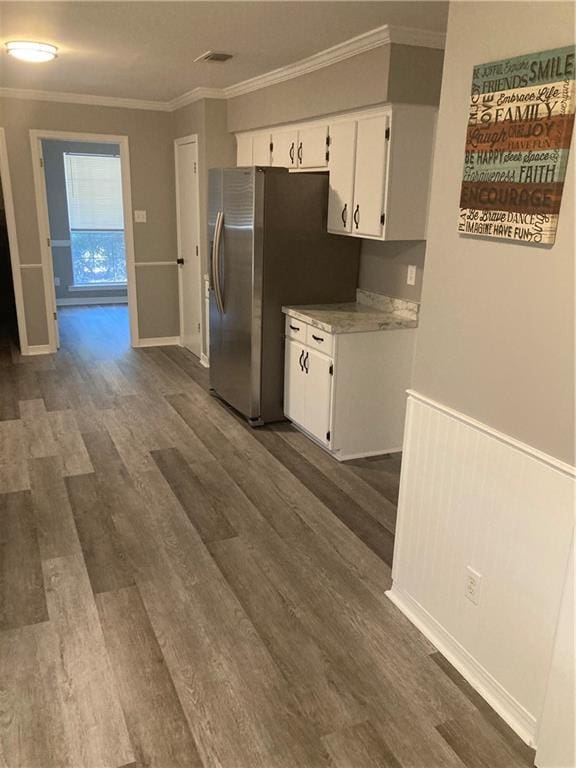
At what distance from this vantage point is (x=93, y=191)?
28.5 ft

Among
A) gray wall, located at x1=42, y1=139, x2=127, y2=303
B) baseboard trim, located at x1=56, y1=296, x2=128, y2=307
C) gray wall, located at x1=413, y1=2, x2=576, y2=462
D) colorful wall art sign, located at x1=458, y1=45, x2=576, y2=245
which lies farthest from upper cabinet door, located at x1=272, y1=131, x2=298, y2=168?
baseboard trim, located at x1=56, y1=296, x2=128, y2=307

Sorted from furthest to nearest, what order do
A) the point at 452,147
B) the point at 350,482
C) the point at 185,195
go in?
the point at 185,195, the point at 350,482, the point at 452,147

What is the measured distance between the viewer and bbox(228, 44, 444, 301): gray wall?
3299 millimetres

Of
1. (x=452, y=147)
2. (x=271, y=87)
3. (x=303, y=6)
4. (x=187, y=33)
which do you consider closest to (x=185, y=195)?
(x=271, y=87)

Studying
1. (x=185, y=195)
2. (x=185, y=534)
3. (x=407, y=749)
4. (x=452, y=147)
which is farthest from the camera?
(x=185, y=195)

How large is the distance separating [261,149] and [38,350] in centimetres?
314

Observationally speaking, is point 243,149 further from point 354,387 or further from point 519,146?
point 519,146

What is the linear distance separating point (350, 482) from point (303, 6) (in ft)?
8.28

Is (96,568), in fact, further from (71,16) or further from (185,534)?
(71,16)

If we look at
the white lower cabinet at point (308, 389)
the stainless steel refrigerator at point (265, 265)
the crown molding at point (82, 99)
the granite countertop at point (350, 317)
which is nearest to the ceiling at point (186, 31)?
the stainless steel refrigerator at point (265, 265)

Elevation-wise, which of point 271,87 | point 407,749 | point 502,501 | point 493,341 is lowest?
point 407,749

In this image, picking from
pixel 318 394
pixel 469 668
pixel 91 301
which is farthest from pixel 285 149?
pixel 91 301

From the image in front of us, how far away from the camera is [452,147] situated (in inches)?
79.0

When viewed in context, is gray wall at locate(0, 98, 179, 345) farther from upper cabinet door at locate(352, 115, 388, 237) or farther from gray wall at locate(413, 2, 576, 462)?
gray wall at locate(413, 2, 576, 462)
